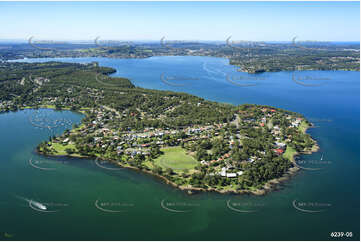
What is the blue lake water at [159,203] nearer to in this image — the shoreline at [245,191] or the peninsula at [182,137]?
the shoreline at [245,191]

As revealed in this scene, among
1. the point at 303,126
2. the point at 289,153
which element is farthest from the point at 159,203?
the point at 303,126

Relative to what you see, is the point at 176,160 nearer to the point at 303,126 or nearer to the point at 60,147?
the point at 60,147

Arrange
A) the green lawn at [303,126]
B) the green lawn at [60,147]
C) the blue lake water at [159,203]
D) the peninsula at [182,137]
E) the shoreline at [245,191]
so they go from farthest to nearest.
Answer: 1. the green lawn at [303,126]
2. the green lawn at [60,147]
3. the peninsula at [182,137]
4. the shoreline at [245,191]
5. the blue lake water at [159,203]

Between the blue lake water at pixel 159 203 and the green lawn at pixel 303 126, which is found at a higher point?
the green lawn at pixel 303 126

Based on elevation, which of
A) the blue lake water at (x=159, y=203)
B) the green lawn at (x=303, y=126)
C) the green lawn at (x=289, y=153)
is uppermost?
the green lawn at (x=303, y=126)

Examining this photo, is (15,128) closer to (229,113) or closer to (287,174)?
(229,113)

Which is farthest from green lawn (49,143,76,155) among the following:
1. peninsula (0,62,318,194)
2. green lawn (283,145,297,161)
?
green lawn (283,145,297,161)

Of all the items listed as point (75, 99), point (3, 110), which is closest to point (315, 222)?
point (75, 99)

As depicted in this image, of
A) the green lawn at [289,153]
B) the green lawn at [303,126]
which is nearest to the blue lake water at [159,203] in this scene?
the green lawn at [289,153]
